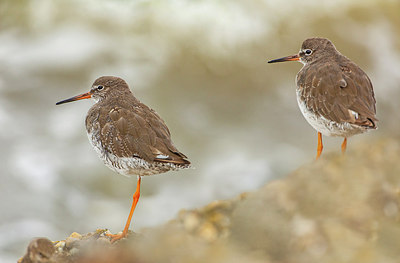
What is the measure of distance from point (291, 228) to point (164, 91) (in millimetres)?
8115

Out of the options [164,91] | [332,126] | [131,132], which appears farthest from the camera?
[164,91]

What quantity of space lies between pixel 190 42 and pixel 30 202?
497cm

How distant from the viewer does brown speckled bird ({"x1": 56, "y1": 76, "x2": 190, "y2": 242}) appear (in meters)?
5.49

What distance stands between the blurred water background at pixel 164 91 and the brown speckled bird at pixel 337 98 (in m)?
3.47

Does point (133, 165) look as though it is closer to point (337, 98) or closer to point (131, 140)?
point (131, 140)

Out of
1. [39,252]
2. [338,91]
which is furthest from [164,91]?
[39,252]

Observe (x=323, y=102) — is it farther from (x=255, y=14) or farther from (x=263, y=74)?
(x=255, y=14)

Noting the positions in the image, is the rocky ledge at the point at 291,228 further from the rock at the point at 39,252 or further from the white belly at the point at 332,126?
the white belly at the point at 332,126

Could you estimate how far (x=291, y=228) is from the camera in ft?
14.8

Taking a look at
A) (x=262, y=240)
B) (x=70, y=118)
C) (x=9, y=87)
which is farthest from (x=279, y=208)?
(x=9, y=87)

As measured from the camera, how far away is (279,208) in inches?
186

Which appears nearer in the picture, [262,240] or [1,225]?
[262,240]

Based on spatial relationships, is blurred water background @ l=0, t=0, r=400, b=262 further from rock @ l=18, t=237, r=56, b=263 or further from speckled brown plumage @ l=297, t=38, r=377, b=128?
rock @ l=18, t=237, r=56, b=263

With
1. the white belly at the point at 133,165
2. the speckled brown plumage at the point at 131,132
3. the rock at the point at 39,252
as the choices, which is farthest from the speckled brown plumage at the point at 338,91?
the rock at the point at 39,252
